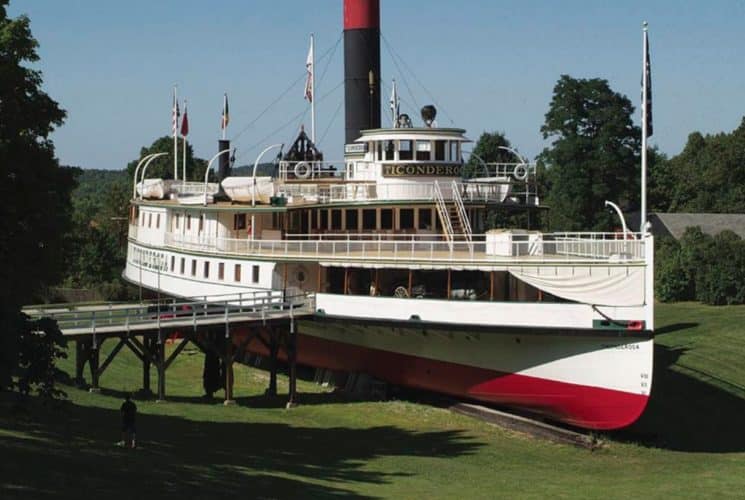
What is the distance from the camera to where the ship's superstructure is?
35.1m

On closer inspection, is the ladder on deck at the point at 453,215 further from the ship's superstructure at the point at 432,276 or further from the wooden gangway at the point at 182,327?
the wooden gangway at the point at 182,327

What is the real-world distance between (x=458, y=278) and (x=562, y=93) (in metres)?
45.7

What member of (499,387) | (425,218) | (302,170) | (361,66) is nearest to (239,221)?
(302,170)

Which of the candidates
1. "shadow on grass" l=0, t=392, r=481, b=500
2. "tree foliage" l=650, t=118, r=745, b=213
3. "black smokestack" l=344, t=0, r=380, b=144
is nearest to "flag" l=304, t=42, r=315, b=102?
"black smokestack" l=344, t=0, r=380, b=144

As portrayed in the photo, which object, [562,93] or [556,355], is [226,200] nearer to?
[556,355]

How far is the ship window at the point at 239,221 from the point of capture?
160ft

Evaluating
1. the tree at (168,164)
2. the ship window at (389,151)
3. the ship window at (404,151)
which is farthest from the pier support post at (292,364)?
the tree at (168,164)

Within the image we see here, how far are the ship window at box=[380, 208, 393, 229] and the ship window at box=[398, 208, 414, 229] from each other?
0.36 metres

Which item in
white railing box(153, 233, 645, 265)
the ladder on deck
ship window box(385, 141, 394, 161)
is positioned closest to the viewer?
white railing box(153, 233, 645, 265)

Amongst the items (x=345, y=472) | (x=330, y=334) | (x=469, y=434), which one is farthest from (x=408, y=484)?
(x=330, y=334)

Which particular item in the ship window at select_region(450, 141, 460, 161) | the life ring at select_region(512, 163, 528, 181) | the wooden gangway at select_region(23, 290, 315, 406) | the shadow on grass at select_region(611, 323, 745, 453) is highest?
the ship window at select_region(450, 141, 460, 161)

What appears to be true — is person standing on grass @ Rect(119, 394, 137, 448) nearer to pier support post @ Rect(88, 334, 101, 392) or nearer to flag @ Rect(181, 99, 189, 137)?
pier support post @ Rect(88, 334, 101, 392)

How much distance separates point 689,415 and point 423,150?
1315 centimetres

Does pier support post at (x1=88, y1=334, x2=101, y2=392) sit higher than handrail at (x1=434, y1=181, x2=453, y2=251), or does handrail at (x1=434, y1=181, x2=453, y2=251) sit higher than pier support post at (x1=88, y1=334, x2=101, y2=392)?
handrail at (x1=434, y1=181, x2=453, y2=251)
